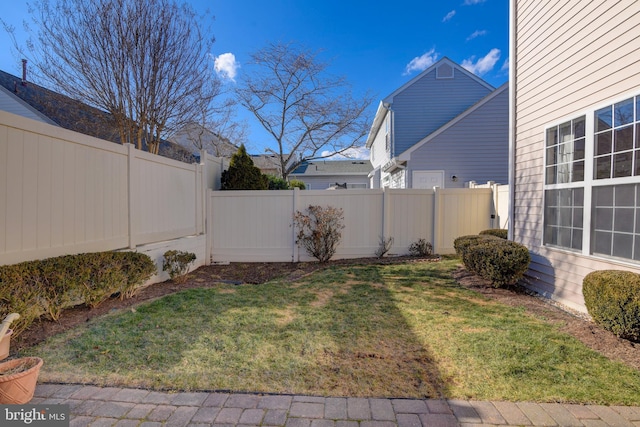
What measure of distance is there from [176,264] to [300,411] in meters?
4.45

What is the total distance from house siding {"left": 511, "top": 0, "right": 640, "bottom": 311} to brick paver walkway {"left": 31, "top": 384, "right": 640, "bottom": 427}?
7.73 ft

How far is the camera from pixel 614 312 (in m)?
3.18

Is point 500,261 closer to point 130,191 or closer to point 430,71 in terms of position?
point 130,191

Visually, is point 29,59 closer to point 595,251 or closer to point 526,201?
point 526,201

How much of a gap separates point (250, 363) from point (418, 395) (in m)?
1.39

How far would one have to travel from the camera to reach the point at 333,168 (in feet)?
76.8

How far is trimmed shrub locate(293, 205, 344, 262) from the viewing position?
24.5ft

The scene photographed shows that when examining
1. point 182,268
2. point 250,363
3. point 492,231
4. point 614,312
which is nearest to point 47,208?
point 182,268

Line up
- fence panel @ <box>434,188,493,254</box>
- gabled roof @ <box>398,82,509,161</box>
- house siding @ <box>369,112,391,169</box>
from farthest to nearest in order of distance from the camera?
house siding @ <box>369,112,391,169</box>
gabled roof @ <box>398,82,509,161</box>
fence panel @ <box>434,188,493,254</box>

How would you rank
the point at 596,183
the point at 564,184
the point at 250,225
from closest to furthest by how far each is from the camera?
the point at 596,183 → the point at 564,184 → the point at 250,225

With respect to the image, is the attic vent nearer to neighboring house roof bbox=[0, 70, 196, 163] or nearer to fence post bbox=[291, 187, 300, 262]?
fence post bbox=[291, 187, 300, 262]

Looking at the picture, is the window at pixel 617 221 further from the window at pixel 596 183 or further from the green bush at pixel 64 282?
the green bush at pixel 64 282

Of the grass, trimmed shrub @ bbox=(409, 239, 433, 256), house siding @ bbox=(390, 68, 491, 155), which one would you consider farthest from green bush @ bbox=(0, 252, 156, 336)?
house siding @ bbox=(390, 68, 491, 155)

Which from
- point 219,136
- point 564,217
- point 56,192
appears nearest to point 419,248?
point 564,217
